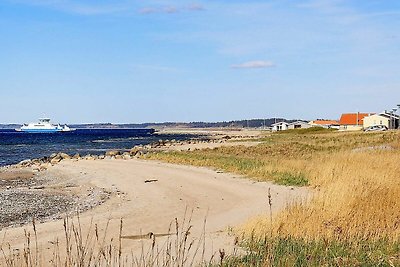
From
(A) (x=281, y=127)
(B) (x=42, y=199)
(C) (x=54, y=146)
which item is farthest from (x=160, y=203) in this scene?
(A) (x=281, y=127)

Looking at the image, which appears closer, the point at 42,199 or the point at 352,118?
the point at 42,199

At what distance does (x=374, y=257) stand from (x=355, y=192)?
4734 millimetres

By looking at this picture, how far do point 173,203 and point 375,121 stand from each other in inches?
3520

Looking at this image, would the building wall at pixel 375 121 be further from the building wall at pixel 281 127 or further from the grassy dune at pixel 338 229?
the grassy dune at pixel 338 229

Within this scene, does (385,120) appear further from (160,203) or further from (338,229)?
(338,229)

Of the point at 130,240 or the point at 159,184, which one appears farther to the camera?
the point at 159,184

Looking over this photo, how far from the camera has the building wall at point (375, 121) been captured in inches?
3937

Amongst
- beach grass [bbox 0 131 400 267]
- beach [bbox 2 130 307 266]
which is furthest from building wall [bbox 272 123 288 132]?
beach grass [bbox 0 131 400 267]

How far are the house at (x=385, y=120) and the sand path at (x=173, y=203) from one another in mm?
76086

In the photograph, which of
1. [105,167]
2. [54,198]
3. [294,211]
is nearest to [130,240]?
[294,211]

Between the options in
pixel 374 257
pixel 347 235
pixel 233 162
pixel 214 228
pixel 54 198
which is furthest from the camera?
pixel 233 162

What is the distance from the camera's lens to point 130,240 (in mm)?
12203

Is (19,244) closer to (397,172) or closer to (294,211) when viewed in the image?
(294,211)

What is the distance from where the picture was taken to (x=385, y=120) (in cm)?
9994
